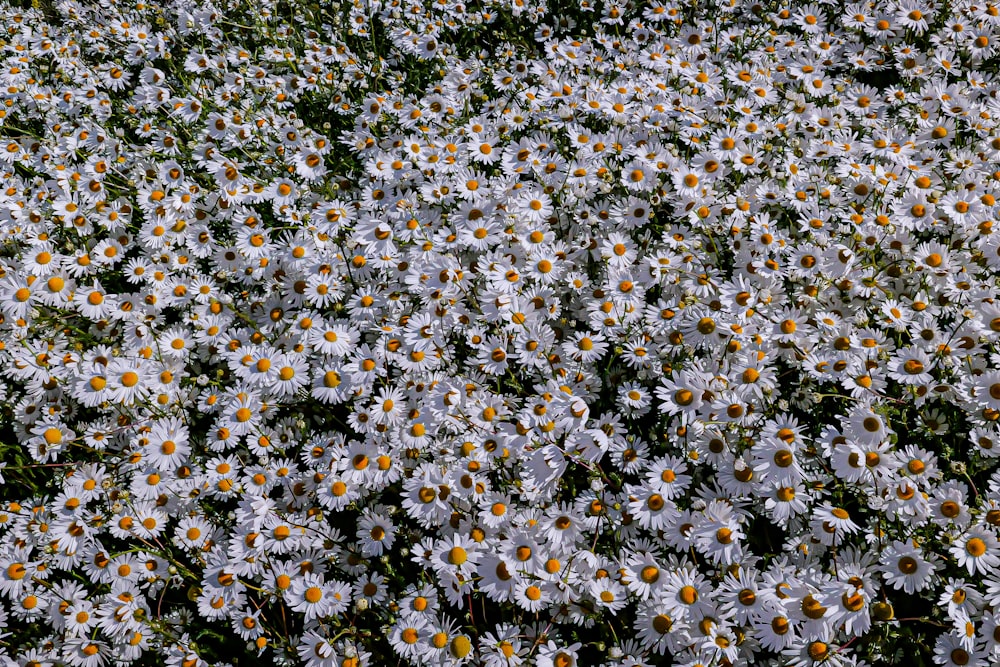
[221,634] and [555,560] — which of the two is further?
[221,634]

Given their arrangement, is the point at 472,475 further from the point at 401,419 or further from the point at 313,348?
the point at 313,348

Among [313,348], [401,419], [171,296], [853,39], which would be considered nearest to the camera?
[401,419]

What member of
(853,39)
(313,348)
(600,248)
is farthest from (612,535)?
(853,39)

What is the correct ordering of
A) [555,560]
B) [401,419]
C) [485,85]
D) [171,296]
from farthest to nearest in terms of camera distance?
1. [485,85]
2. [171,296]
3. [401,419]
4. [555,560]

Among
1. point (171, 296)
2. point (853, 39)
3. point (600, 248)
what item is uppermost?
point (853, 39)

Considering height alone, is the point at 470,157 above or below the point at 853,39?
below

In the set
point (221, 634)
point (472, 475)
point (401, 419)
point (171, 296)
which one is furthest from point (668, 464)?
point (171, 296)
